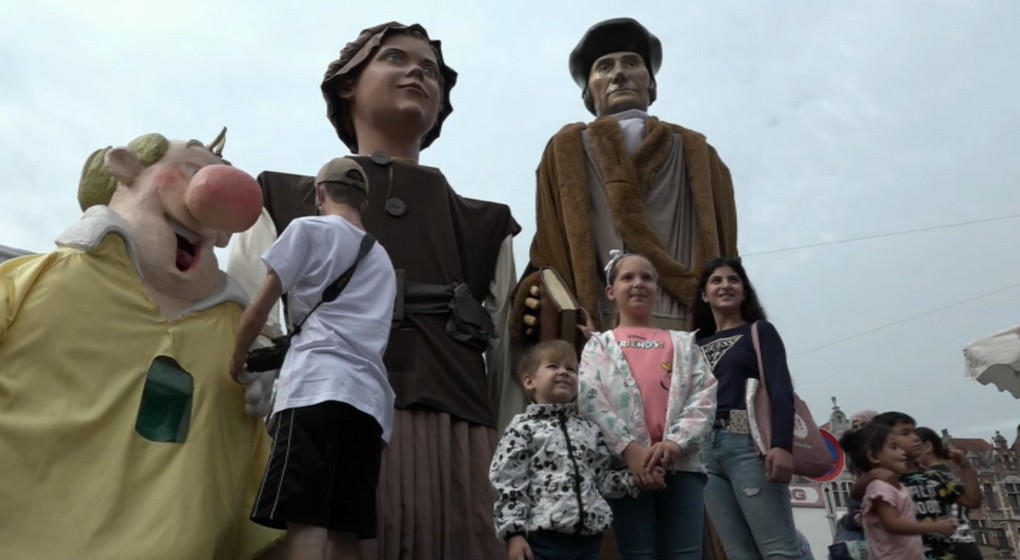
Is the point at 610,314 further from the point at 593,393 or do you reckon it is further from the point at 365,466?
the point at 365,466

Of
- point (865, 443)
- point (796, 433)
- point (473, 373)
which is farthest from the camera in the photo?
point (865, 443)

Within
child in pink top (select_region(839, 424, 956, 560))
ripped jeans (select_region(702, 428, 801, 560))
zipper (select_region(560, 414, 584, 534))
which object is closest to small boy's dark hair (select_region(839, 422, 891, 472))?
child in pink top (select_region(839, 424, 956, 560))

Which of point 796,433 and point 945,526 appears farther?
point 945,526

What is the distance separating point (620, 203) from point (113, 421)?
2.40 meters

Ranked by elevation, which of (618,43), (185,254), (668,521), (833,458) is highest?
(618,43)

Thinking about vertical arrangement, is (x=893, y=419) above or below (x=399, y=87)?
below

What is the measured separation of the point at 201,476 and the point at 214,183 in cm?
90

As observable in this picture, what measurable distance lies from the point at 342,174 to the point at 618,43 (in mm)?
2723

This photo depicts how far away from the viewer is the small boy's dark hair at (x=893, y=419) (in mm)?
4262

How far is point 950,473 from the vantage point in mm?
4254

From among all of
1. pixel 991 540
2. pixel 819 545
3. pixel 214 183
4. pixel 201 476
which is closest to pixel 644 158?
pixel 214 183

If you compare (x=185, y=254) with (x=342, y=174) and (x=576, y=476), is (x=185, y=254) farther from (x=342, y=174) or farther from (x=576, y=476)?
(x=576, y=476)

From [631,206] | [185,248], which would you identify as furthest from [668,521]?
[185,248]

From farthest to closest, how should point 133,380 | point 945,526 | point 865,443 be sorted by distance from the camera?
point 865,443 → point 945,526 → point 133,380
